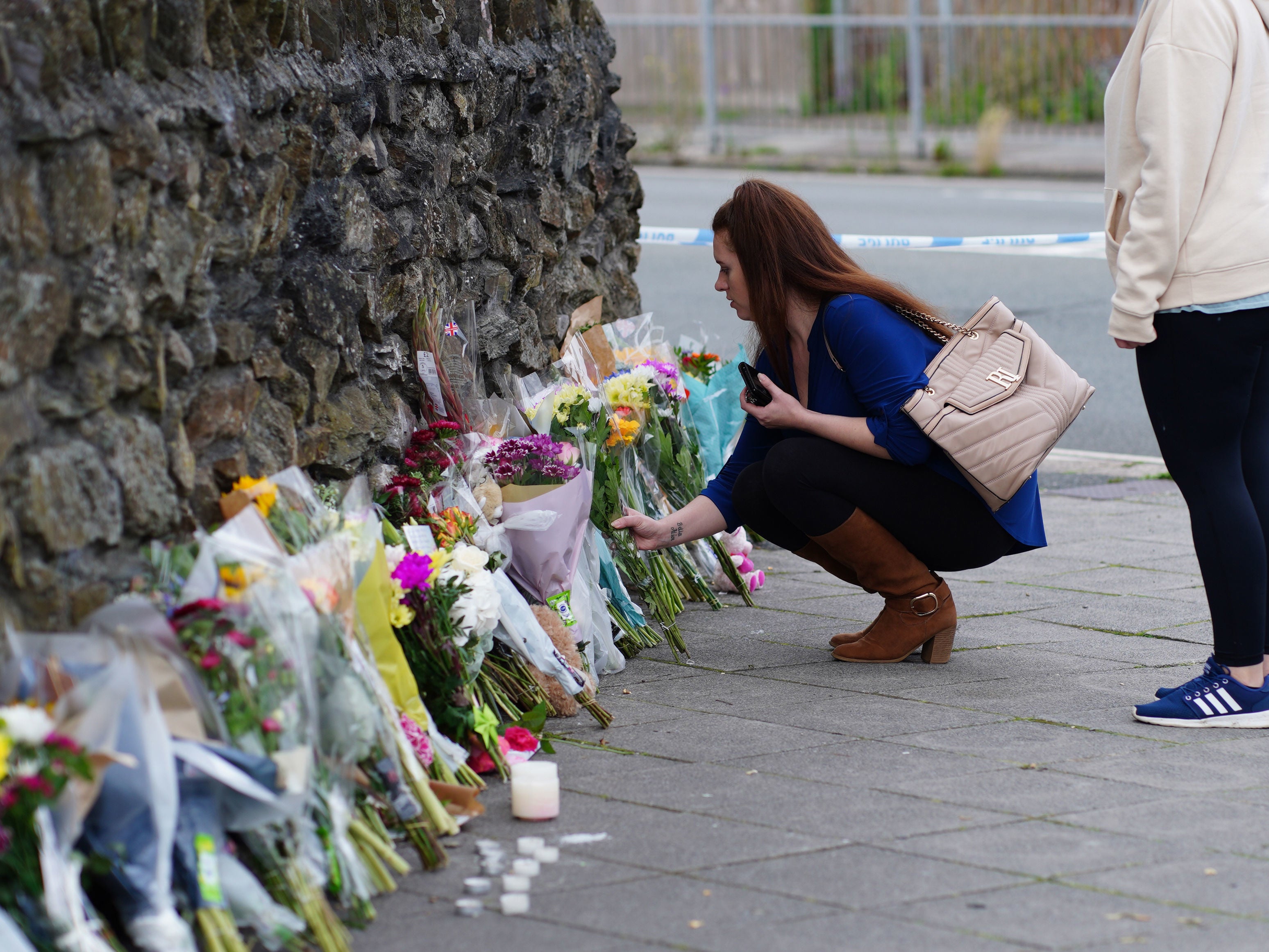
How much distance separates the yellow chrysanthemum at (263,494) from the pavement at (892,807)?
747 mm

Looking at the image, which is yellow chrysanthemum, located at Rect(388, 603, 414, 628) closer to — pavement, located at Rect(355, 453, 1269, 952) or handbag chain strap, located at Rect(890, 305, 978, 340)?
pavement, located at Rect(355, 453, 1269, 952)

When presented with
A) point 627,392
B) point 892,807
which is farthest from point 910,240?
point 892,807

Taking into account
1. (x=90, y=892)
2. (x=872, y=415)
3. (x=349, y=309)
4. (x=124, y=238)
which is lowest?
(x=90, y=892)

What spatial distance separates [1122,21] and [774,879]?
638 inches

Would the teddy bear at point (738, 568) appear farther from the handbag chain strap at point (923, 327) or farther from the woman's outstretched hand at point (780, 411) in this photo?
the handbag chain strap at point (923, 327)

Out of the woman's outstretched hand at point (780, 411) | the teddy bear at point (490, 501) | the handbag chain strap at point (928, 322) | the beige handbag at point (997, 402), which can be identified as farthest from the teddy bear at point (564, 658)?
the handbag chain strap at point (928, 322)

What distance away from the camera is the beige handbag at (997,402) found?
385 centimetres

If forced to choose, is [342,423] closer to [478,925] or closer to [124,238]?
[124,238]

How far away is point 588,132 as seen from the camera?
17.2ft

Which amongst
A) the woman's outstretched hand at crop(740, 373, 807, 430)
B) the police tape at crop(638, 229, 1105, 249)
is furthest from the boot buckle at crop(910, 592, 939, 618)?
the police tape at crop(638, 229, 1105, 249)

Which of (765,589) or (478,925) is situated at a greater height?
(478,925)

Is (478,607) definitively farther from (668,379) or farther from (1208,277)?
(1208,277)

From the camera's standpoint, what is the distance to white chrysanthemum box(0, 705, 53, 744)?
2312 mm

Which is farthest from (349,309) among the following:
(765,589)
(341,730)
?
(765,589)
